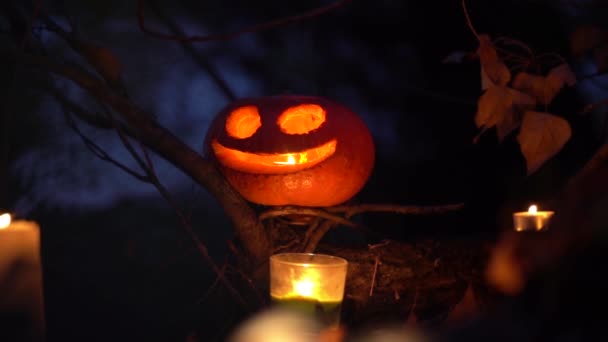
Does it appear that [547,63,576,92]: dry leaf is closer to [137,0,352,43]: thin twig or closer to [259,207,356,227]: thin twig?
[137,0,352,43]: thin twig

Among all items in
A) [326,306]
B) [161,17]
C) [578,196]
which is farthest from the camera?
[161,17]

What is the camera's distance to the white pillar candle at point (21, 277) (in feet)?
2.42

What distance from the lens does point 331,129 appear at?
1.35m

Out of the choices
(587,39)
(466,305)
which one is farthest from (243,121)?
(587,39)

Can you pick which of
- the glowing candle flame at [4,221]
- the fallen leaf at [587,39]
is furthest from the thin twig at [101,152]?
the fallen leaf at [587,39]

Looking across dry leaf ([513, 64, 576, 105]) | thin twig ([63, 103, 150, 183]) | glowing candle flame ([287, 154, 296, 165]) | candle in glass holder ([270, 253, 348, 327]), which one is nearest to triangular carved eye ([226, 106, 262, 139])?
glowing candle flame ([287, 154, 296, 165])

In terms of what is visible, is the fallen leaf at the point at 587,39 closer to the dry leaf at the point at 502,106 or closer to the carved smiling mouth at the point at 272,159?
the dry leaf at the point at 502,106

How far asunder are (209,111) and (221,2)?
0.38 meters

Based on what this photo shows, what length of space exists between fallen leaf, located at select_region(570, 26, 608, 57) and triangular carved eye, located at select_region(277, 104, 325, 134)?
0.62 m

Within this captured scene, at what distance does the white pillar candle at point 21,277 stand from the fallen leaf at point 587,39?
2.92ft

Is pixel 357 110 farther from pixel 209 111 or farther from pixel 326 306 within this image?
pixel 326 306

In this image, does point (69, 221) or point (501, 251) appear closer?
point (501, 251)

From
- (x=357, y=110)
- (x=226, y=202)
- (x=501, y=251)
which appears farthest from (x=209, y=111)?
(x=501, y=251)

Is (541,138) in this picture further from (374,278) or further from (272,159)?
(272,159)
